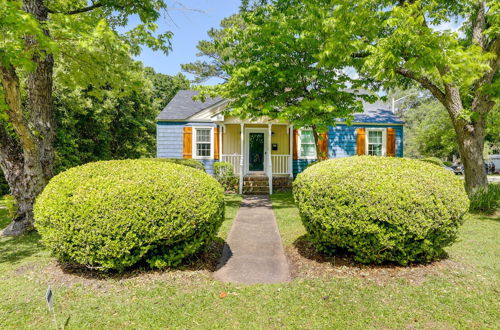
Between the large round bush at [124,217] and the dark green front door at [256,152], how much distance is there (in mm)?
9626

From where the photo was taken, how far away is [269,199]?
975cm

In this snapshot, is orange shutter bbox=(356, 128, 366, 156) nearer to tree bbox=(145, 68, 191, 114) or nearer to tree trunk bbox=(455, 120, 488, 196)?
tree trunk bbox=(455, 120, 488, 196)

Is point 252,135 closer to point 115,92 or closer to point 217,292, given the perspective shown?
point 115,92

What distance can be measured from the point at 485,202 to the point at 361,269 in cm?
627

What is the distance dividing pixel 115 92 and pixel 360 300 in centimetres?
745

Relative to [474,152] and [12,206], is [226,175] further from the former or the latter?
[474,152]

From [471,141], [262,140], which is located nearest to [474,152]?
[471,141]

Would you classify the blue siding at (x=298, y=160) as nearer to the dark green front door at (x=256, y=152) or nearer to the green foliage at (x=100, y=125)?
the dark green front door at (x=256, y=152)

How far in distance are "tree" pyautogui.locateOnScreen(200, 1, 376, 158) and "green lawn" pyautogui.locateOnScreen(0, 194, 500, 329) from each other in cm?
503

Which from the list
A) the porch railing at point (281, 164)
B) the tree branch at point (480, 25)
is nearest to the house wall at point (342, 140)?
the porch railing at point (281, 164)

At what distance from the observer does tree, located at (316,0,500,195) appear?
615cm

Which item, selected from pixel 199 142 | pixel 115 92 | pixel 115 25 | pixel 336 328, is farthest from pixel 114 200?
pixel 199 142

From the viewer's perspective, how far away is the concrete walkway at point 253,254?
3.61 metres

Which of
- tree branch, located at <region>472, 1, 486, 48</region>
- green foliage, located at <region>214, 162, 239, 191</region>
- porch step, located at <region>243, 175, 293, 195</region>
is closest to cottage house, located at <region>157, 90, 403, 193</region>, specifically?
porch step, located at <region>243, 175, 293, 195</region>
